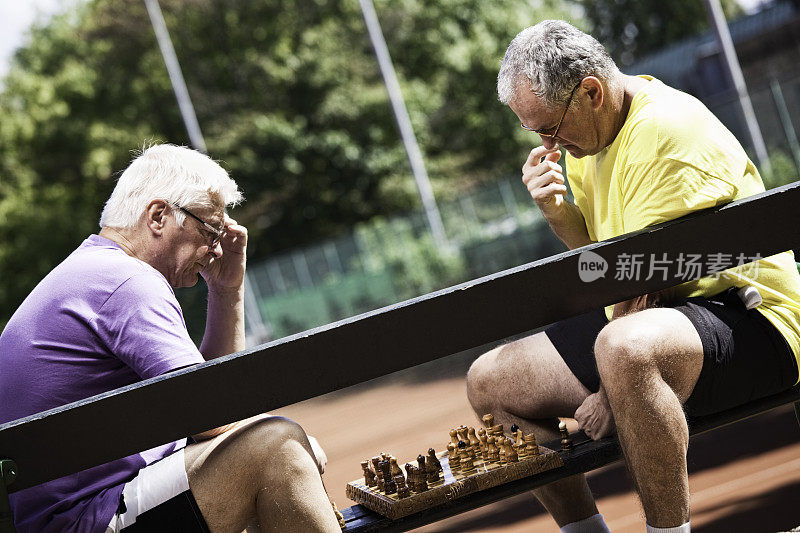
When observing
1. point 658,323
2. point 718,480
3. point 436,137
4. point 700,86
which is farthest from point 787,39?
point 658,323

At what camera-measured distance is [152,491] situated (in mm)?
2240

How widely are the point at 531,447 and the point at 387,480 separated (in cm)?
41

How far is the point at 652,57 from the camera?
42344mm

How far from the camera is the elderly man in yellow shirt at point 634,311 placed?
2.34 m

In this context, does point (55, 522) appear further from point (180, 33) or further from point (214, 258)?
point (180, 33)

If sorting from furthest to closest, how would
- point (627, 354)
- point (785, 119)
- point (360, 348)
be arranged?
point (785, 119), point (627, 354), point (360, 348)

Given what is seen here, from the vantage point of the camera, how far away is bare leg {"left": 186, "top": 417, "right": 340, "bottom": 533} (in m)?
2.16

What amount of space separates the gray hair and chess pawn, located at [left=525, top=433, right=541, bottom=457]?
3.09 feet

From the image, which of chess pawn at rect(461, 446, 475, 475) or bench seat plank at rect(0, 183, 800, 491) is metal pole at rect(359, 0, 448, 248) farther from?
bench seat plank at rect(0, 183, 800, 491)

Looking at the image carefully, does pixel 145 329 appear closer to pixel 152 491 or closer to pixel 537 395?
pixel 152 491

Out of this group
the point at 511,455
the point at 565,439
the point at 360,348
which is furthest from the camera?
the point at 565,439

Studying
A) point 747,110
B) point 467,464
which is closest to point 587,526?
point 467,464

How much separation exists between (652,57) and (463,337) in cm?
4255

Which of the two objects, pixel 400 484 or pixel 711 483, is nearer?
pixel 400 484
